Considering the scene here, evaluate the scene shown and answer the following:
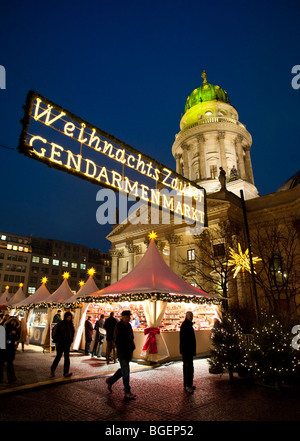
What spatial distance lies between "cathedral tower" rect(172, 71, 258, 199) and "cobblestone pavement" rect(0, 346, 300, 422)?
38.8 m

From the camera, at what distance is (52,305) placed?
790 inches

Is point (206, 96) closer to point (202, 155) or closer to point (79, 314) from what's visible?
point (202, 155)

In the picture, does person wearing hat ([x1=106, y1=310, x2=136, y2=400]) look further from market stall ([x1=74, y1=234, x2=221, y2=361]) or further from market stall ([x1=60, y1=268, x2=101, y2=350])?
market stall ([x1=60, y1=268, x2=101, y2=350])

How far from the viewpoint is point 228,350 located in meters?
9.14

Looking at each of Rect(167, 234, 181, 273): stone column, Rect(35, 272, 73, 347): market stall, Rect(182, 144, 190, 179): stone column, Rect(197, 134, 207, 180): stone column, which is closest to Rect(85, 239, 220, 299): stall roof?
Rect(35, 272, 73, 347): market stall

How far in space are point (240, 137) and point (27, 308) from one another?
43659 millimetres

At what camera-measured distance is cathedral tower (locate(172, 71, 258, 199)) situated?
47250 millimetres

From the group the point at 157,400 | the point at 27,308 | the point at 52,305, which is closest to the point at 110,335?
the point at 157,400

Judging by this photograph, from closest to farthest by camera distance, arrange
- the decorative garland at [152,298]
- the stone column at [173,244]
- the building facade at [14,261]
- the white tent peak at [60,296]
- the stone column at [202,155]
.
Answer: the decorative garland at [152,298], the white tent peak at [60,296], the stone column at [173,244], the stone column at [202,155], the building facade at [14,261]

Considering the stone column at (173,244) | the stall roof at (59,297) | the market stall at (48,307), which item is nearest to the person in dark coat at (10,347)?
the market stall at (48,307)

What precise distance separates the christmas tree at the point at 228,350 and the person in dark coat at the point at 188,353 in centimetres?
174

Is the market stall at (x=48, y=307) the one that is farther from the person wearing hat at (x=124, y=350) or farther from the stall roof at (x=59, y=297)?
the person wearing hat at (x=124, y=350)

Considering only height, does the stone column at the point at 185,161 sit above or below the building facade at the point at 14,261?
above

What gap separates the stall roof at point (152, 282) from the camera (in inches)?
504
